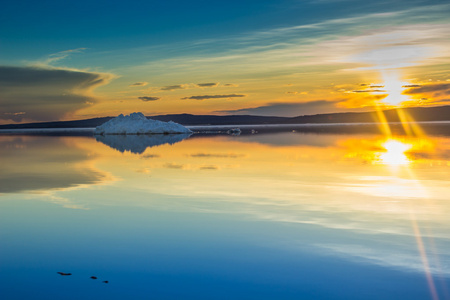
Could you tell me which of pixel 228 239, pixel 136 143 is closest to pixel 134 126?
pixel 136 143

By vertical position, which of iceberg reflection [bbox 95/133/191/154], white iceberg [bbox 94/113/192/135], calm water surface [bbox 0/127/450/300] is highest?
white iceberg [bbox 94/113/192/135]

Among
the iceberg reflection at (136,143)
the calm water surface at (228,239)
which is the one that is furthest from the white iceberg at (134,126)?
the calm water surface at (228,239)

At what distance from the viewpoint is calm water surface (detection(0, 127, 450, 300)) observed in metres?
4.64

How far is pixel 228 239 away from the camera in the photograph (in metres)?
6.23

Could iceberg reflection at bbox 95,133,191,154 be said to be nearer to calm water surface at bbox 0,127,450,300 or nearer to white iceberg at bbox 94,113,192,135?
white iceberg at bbox 94,113,192,135

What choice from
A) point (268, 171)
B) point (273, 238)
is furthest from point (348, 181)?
point (273, 238)

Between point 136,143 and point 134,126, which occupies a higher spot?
point 134,126

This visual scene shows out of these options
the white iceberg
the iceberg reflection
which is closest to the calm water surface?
the iceberg reflection

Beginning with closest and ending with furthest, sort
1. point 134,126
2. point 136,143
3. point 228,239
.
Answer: point 228,239
point 136,143
point 134,126

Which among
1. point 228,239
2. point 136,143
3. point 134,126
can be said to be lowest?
point 228,239

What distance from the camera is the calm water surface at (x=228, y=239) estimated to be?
464 cm

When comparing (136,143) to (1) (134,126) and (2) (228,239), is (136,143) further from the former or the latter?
(2) (228,239)

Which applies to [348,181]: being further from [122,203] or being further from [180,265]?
[180,265]

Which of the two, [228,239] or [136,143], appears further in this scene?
[136,143]
